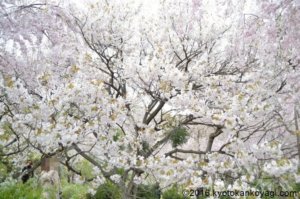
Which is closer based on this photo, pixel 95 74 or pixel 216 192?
pixel 216 192

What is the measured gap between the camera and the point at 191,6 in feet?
25.6

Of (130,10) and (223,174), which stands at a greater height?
(130,10)

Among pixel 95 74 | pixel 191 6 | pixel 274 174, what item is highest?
pixel 191 6

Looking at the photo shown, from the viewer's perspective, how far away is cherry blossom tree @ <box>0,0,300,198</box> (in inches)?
189

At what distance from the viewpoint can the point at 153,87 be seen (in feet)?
21.1

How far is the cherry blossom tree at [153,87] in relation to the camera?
15.8 feet

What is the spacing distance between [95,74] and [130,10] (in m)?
1.72

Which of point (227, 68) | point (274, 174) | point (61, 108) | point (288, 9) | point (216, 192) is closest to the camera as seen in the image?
point (216, 192)

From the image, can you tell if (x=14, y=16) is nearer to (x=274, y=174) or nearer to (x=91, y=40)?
(x=91, y=40)

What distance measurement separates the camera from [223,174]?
5473 millimetres

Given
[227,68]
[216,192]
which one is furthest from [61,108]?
[227,68]

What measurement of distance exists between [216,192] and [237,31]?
15.8ft

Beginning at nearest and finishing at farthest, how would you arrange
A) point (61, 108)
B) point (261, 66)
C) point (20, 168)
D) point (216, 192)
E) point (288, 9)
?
point (216, 192) → point (61, 108) → point (288, 9) → point (261, 66) → point (20, 168)

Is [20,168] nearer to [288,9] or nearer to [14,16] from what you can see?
[14,16]
